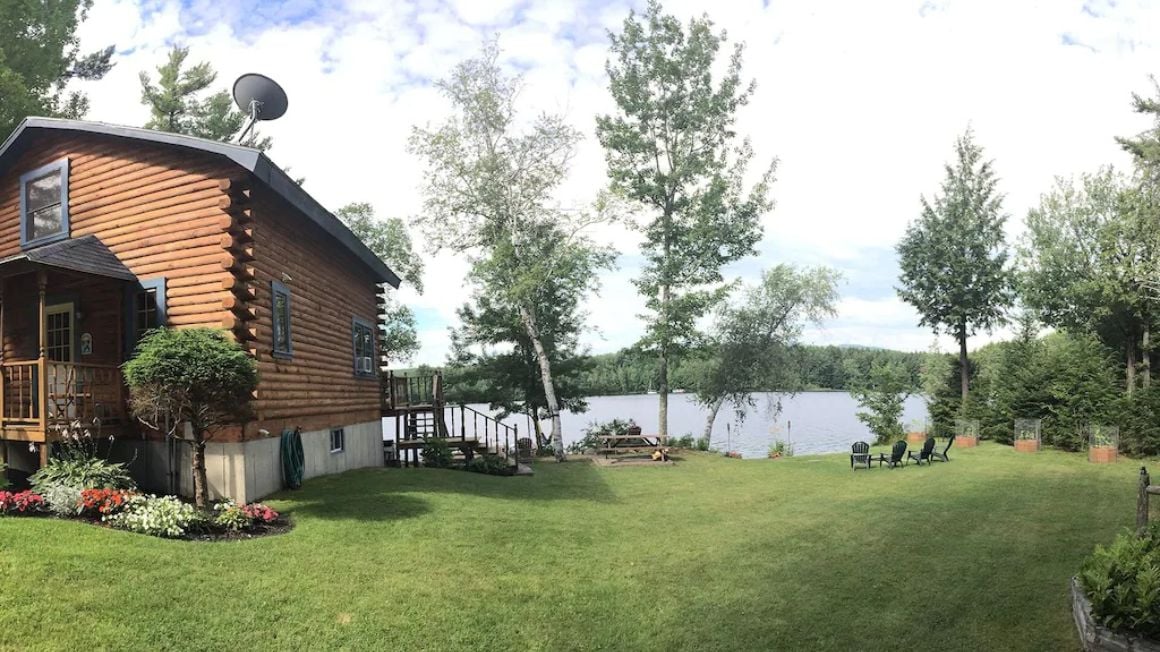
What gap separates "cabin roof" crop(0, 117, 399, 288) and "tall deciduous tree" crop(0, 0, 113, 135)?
22.9 feet

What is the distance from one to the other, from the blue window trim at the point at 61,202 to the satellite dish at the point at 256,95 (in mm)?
3252

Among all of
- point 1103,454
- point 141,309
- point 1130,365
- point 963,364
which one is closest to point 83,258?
point 141,309

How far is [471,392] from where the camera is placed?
29.3 metres

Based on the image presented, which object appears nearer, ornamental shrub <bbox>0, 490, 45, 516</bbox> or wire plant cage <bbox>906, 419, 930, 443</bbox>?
ornamental shrub <bbox>0, 490, 45, 516</bbox>

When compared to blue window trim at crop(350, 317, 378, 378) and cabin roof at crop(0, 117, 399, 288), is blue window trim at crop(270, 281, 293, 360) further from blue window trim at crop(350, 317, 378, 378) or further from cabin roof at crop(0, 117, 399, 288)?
blue window trim at crop(350, 317, 378, 378)

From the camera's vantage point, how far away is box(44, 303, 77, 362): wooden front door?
39.0 feet

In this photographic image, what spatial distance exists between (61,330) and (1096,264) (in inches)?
1214

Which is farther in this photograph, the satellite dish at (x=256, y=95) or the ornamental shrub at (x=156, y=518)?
the satellite dish at (x=256, y=95)

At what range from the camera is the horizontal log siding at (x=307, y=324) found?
11.3m

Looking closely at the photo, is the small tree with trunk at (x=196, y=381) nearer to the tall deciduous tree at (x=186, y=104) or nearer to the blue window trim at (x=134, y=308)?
the blue window trim at (x=134, y=308)

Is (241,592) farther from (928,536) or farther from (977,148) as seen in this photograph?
(977,148)

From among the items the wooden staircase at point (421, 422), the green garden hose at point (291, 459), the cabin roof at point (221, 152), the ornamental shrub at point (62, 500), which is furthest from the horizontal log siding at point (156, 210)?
the wooden staircase at point (421, 422)

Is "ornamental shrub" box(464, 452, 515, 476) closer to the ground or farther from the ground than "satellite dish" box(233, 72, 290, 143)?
closer to the ground

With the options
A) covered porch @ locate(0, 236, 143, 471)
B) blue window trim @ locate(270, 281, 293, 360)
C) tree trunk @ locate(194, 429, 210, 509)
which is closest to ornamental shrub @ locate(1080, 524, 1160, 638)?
tree trunk @ locate(194, 429, 210, 509)
